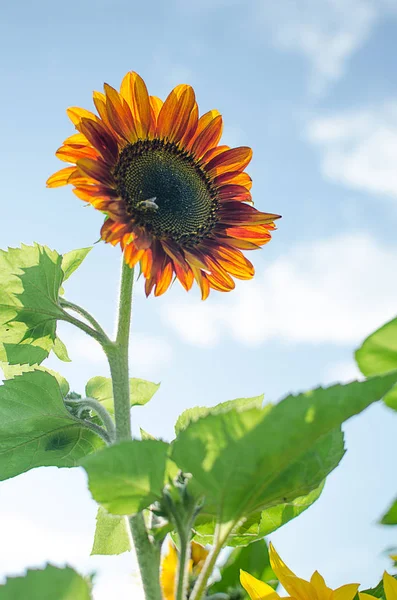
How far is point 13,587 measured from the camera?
62 centimetres

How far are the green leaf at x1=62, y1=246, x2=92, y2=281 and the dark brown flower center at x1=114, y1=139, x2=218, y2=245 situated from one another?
0.14 metres

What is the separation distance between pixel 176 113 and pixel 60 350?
0.64 metres

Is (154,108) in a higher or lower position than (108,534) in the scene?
higher

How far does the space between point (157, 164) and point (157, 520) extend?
41.4 inches

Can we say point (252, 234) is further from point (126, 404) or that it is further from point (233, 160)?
point (126, 404)

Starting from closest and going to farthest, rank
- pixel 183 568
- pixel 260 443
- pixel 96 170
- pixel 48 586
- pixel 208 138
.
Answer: pixel 48 586 < pixel 260 443 < pixel 183 568 < pixel 96 170 < pixel 208 138

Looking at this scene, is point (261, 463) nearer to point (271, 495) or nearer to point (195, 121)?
point (271, 495)

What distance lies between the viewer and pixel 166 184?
1.85m

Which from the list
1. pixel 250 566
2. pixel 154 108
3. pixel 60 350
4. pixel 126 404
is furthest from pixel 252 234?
pixel 250 566

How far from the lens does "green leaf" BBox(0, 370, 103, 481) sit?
127 centimetres

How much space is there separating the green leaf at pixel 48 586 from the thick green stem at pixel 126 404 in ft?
1.05

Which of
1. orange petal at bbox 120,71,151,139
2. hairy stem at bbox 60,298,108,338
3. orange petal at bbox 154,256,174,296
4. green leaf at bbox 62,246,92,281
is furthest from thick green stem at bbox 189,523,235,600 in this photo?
orange petal at bbox 120,71,151,139

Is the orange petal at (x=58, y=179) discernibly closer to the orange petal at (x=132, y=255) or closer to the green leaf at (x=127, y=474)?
the orange petal at (x=132, y=255)

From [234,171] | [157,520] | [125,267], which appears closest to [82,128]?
[125,267]
